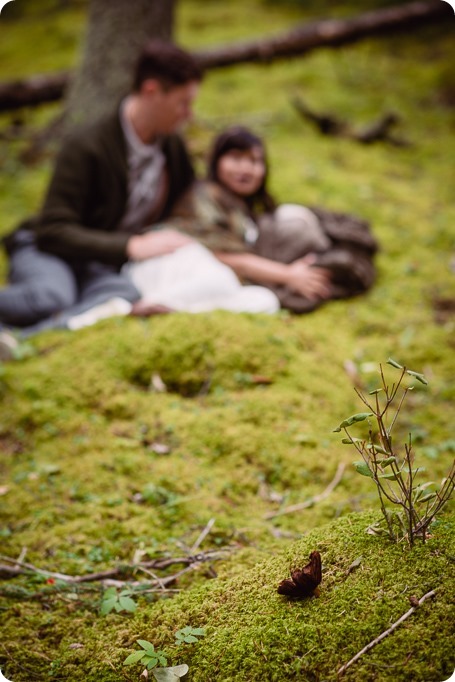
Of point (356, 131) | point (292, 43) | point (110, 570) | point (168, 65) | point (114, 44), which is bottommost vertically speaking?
point (110, 570)

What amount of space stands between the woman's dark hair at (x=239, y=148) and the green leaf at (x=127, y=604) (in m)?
3.66

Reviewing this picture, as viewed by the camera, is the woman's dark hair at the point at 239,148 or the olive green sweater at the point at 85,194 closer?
the olive green sweater at the point at 85,194

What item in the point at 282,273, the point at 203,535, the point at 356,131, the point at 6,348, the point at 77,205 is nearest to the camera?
the point at 203,535

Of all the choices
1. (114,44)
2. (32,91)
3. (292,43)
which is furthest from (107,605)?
(292,43)

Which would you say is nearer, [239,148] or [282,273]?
[282,273]

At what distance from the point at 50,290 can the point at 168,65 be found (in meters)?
1.91

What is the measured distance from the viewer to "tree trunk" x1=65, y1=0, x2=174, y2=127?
5527 mm

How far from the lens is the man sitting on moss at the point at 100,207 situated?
3748 millimetres

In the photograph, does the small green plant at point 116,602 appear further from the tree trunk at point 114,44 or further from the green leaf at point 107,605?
the tree trunk at point 114,44

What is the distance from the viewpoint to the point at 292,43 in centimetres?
765

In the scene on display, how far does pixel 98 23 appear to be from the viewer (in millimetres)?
5691

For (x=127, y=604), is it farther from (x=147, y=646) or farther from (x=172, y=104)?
(x=172, y=104)

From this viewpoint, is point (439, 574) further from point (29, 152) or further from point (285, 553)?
point (29, 152)

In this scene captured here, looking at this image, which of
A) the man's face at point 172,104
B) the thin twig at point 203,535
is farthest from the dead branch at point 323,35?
the thin twig at point 203,535
